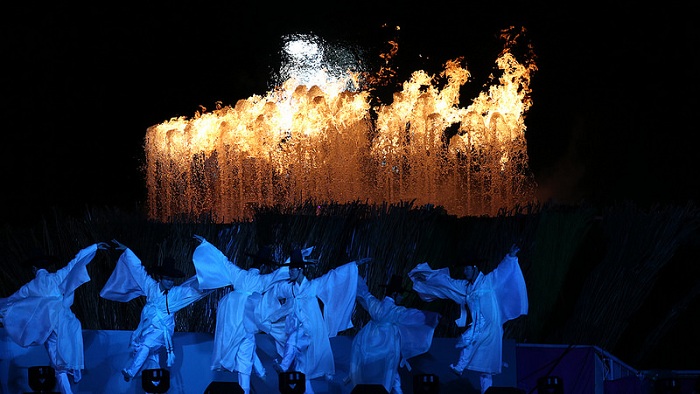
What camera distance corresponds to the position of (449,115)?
22.4 metres

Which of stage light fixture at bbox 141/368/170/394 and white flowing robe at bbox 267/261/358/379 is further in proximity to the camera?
white flowing robe at bbox 267/261/358/379

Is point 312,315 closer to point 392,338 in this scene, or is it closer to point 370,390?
point 392,338

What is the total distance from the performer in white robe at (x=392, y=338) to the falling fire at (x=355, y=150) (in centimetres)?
1048

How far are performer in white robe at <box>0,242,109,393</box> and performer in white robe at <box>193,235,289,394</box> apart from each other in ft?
3.90

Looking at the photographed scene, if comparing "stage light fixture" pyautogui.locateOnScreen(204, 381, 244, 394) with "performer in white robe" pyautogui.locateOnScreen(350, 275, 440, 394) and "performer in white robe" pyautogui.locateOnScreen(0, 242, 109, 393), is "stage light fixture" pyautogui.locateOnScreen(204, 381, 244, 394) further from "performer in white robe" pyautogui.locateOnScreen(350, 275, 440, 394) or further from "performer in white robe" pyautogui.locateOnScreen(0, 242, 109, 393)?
"performer in white robe" pyautogui.locateOnScreen(0, 242, 109, 393)

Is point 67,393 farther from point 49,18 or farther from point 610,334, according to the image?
point 49,18

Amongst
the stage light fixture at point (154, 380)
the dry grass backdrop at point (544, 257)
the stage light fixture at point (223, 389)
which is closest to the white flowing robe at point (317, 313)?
the stage light fixture at point (154, 380)

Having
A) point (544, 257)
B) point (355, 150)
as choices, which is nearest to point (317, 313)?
point (544, 257)

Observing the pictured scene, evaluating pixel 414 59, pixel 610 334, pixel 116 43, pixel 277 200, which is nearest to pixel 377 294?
pixel 610 334

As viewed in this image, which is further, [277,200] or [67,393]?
[277,200]

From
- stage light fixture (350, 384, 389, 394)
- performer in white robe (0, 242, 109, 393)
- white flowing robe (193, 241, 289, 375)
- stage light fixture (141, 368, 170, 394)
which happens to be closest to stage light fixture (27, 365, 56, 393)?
stage light fixture (141, 368, 170, 394)

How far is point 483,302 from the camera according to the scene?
11109 millimetres

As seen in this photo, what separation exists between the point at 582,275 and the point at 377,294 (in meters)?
2.77

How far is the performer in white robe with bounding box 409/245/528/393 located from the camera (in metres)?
10.8
